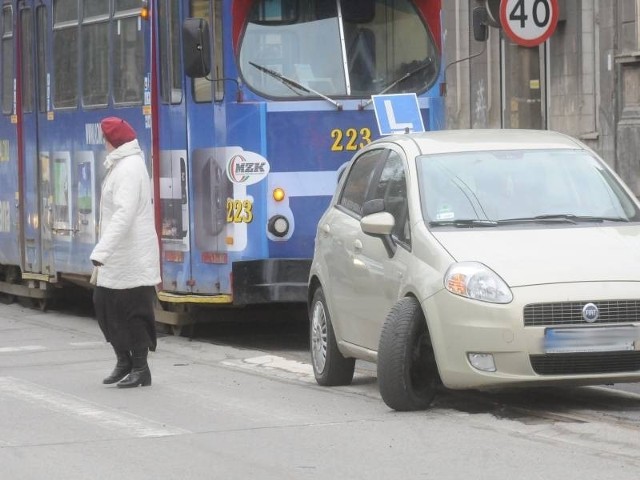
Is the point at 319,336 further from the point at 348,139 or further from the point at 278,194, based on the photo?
the point at 348,139

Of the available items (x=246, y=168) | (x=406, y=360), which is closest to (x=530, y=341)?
(x=406, y=360)

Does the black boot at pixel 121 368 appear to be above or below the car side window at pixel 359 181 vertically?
below

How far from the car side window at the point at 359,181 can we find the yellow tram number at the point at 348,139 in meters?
2.58

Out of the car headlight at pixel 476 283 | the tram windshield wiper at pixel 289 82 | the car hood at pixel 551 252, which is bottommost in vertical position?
the car headlight at pixel 476 283

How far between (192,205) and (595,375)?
5696mm

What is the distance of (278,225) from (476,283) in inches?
190

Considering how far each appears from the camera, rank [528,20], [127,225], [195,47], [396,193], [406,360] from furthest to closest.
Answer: [528,20], [195,47], [127,225], [396,193], [406,360]

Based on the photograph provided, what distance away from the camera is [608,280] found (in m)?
9.30

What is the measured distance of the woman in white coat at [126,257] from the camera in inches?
445

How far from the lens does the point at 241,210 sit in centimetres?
1393

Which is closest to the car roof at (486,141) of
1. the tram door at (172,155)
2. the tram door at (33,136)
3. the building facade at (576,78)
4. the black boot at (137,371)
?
the black boot at (137,371)

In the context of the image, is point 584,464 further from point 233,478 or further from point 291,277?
point 291,277

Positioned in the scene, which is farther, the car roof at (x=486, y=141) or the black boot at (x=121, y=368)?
the black boot at (x=121, y=368)

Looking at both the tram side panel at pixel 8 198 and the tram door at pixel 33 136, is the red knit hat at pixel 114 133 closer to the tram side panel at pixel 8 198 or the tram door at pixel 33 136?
the tram door at pixel 33 136
